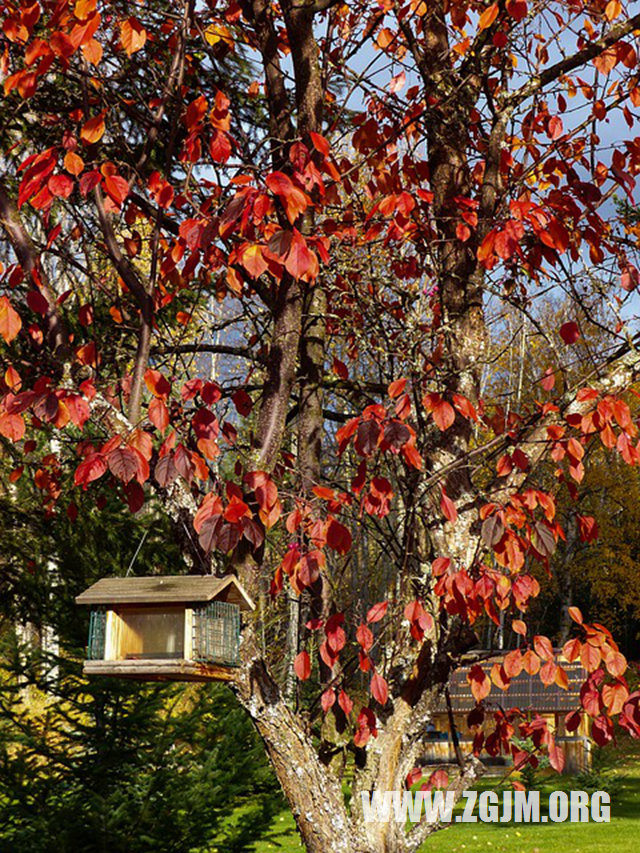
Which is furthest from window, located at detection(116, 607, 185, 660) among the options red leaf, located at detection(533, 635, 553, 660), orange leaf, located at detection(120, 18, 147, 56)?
orange leaf, located at detection(120, 18, 147, 56)

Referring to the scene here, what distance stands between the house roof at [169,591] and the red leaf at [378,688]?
49 cm

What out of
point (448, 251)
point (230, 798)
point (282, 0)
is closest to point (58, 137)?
point (282, 0)

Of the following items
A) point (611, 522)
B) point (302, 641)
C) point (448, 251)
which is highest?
point (611, 522)

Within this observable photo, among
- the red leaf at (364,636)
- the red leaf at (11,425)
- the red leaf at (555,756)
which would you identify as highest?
the red leaf at (11,425)

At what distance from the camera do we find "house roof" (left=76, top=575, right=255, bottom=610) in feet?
9.53

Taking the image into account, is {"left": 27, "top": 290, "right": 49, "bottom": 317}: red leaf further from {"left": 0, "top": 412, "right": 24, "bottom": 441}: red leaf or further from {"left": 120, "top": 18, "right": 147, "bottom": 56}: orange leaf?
{"left": 120, "top": 18, "right": 147, "bottom": 56}: orange leaf

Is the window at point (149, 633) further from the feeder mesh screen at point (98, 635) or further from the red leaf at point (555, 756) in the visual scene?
the red leaf at point (555, 756)

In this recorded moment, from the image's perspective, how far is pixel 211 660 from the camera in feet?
9.60

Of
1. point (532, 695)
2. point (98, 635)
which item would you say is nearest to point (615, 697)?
point (98, 635)

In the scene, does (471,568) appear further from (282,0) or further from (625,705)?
(282,0)

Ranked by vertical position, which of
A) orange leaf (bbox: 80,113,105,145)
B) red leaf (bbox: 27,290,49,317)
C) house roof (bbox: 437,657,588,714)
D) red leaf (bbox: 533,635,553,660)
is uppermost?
orange leaf (bbox: 80,113,105,145)

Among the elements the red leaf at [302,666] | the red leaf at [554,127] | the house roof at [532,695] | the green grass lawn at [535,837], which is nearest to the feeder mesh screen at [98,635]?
the red leaf at [302,666]

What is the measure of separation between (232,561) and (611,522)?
2138 centimetres

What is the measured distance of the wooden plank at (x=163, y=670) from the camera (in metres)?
2.87
